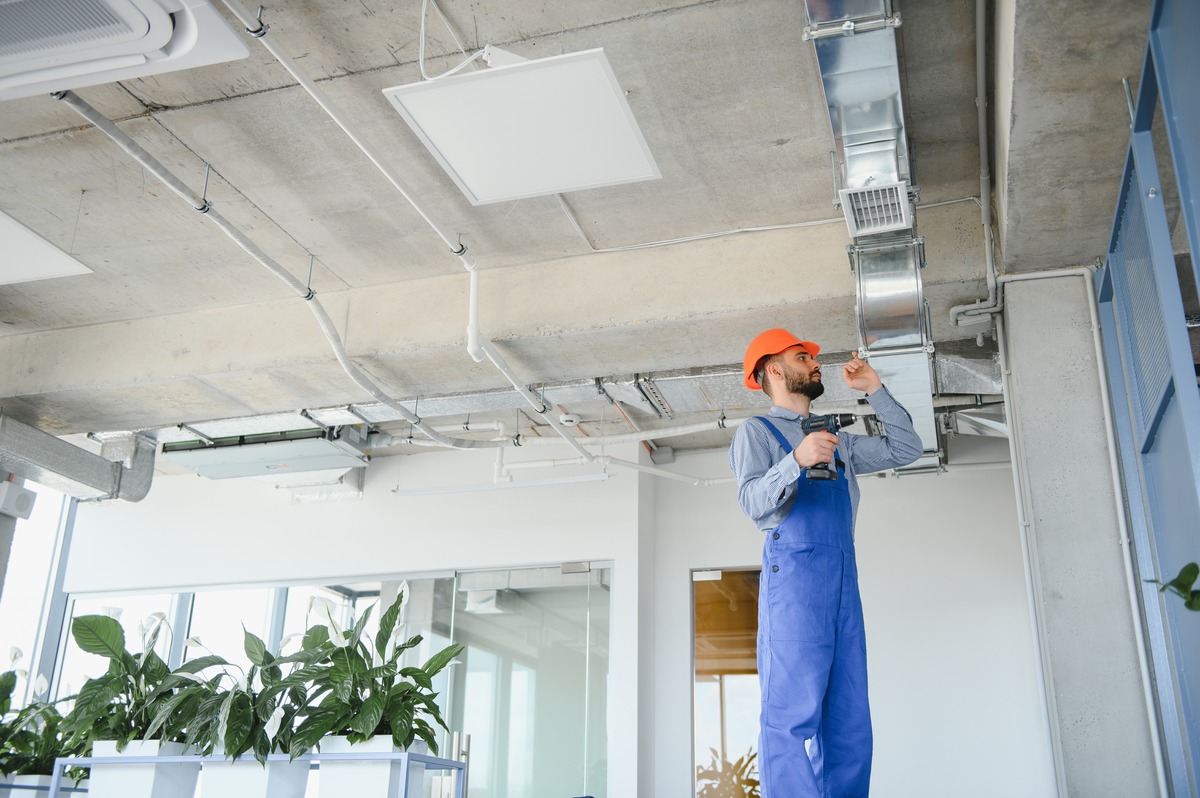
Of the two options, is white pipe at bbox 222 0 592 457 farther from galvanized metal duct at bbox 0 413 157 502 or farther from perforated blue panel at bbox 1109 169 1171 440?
galvanized metal duct at bbox 0 413 157 502

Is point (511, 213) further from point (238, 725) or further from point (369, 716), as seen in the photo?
point (238, 725)

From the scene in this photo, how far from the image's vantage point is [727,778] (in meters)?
6.54

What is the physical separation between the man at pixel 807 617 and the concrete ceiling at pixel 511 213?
1264 millimetres

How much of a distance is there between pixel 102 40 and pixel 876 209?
102 inches

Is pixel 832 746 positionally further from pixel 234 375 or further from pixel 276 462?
pixel 276 462

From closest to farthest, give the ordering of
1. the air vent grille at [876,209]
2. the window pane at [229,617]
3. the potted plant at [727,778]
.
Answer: the air vent grille at [876,209] → the potted plant at [727,778] → the window pane at [229,617]

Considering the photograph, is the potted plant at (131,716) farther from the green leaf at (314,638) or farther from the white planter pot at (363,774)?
the white planter pot at (363,774)

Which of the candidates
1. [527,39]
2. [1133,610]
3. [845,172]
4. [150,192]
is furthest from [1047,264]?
[150,192]

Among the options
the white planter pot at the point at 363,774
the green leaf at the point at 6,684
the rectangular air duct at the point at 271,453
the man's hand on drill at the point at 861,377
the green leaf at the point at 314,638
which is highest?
the rectangular air duct at the point at 271,453

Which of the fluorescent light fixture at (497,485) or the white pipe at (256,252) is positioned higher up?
the white pipe at (256,252)

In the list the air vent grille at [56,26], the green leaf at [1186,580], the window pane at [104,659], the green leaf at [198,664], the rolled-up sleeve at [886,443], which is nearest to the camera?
the green leaf at [1186,580]

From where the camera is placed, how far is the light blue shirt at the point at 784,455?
2555 mm

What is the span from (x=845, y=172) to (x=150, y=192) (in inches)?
114

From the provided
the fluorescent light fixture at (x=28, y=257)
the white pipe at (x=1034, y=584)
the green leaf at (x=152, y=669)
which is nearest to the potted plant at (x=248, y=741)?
the green leaf at (x=152, y=669)
